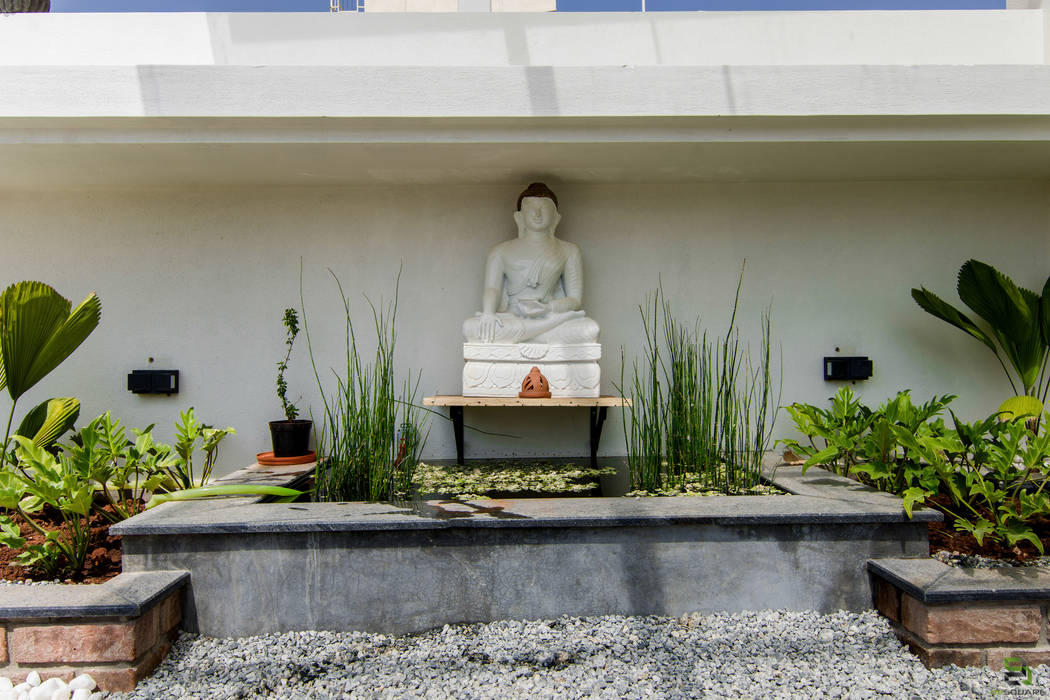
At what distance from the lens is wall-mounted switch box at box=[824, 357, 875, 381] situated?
3609 mm

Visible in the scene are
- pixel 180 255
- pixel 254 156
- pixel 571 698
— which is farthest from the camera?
pixel 180 255

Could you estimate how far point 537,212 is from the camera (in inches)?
135

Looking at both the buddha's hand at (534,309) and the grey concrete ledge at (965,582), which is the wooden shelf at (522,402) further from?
the grey concrete ledge at (965,582)

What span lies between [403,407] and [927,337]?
9.66 ft

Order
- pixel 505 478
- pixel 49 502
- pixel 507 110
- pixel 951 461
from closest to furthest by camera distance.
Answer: pixel 49 502
pixel 951 461
pixel 507 110
pixel 505 478

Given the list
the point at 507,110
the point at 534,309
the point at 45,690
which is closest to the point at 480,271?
the point at 534,309

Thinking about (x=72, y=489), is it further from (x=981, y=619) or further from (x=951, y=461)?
(x=951, y=461)

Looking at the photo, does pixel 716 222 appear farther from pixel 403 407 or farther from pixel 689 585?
pixel 689 585

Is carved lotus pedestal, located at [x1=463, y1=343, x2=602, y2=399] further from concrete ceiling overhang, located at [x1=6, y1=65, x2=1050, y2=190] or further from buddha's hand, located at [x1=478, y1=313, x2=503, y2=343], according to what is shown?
concrete ceiling overhang, located at [x1=6, y1=65, x2=1050, y2=190]

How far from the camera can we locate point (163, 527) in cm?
185

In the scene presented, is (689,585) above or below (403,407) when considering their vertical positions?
below

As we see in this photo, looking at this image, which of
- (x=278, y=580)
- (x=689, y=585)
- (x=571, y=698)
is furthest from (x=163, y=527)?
(x=689, y=585)

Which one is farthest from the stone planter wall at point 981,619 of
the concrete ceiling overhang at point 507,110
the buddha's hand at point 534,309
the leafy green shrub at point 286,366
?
the leafy green shrub at point 286,366

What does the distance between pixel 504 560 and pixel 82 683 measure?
3.57ft
